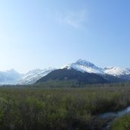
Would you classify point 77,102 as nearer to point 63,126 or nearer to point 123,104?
point 123,104

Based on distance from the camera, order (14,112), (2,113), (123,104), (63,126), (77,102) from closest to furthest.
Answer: (2,113), (14,112), (63,126), (77,102), (123,104)

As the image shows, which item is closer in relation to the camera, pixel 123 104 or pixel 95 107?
pixel 95 107

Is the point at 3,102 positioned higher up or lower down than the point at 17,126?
higher up

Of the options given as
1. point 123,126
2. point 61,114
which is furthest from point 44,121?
point 123,126

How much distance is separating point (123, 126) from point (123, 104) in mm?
31360

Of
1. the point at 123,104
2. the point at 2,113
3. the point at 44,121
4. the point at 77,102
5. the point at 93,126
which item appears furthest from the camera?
the point at 123,104

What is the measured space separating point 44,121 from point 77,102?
19078 millimetres

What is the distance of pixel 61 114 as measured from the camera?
29.0 m

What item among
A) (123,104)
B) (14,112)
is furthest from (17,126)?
(123,104)

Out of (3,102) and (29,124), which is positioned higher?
(3,102)

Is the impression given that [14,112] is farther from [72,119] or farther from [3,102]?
[72,119]

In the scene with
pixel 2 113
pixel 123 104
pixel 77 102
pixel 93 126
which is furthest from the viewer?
pixel 123 104

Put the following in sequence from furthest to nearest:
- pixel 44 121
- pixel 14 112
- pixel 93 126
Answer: pixel 93 126, pixel 44 121, pixel 14 112

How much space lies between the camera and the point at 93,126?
3028 centimetres
